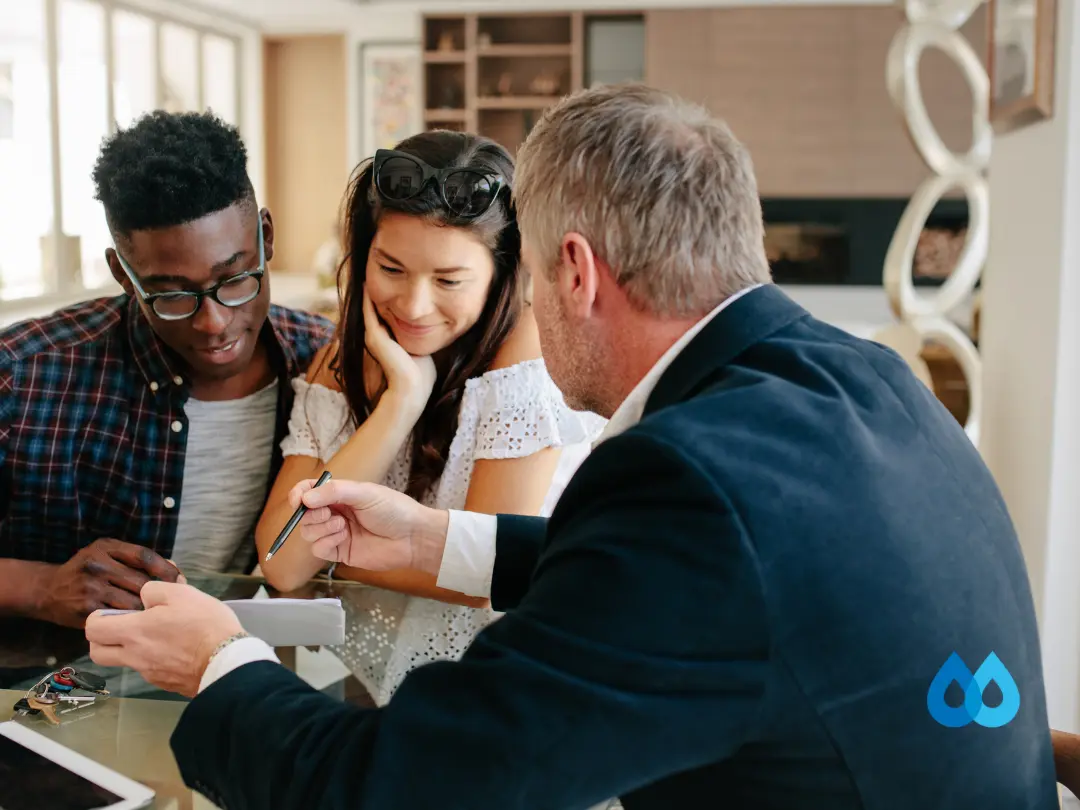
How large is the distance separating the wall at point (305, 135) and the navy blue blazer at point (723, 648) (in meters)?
7.19

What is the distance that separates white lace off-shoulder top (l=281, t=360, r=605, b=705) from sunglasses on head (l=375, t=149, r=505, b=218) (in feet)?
0.89

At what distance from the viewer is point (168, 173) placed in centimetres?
157

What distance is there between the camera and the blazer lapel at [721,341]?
952mm

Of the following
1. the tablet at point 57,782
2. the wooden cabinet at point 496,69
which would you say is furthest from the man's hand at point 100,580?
the wooden cabinet at point 496,69

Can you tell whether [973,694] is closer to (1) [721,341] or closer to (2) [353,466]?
(1) [721,341]

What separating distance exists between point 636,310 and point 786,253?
6062 millimetres

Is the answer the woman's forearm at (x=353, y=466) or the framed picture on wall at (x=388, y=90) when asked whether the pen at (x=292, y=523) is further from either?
the framed picture on wall at (x=388, y=90)

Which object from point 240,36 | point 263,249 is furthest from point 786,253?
point 263,249

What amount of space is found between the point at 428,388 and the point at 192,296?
1.21 ft

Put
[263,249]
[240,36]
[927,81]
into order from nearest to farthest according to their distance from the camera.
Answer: [263,249] → [927,81] → [240,36]

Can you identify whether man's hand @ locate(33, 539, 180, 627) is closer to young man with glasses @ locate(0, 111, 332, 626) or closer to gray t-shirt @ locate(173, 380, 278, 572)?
young man with glasses @ locate(0, 111, 332, 626)

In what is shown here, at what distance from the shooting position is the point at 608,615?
0.80m

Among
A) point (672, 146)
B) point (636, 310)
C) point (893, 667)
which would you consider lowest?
point (893, 667)

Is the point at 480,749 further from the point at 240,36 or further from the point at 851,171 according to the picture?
the point at 240,36
